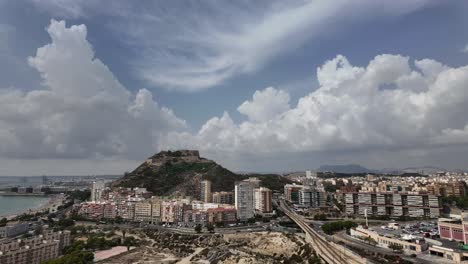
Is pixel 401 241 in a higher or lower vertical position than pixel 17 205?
higher

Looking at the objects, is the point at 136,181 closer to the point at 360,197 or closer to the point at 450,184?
the point at 360,197

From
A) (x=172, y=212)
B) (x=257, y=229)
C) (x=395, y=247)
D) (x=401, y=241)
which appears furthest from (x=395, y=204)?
(x=172, y=212)

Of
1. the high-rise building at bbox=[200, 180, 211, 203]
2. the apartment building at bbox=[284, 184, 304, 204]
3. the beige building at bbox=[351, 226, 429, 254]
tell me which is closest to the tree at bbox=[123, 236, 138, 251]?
the beige building at bbox=[351, 226, 429, 254]

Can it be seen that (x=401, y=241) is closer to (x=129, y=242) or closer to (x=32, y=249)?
(x=129, y=242)

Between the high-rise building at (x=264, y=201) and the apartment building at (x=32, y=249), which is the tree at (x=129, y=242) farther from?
the high-rise building at (x=264, y=201)

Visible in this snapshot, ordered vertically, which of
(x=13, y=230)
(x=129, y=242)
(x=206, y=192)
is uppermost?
(x=206, y=192)

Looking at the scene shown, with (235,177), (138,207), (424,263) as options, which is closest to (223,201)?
(138,207)

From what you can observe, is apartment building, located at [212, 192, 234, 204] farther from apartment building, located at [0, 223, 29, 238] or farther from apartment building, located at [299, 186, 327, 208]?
apartment building, located at [0, 223, 29, 238]
